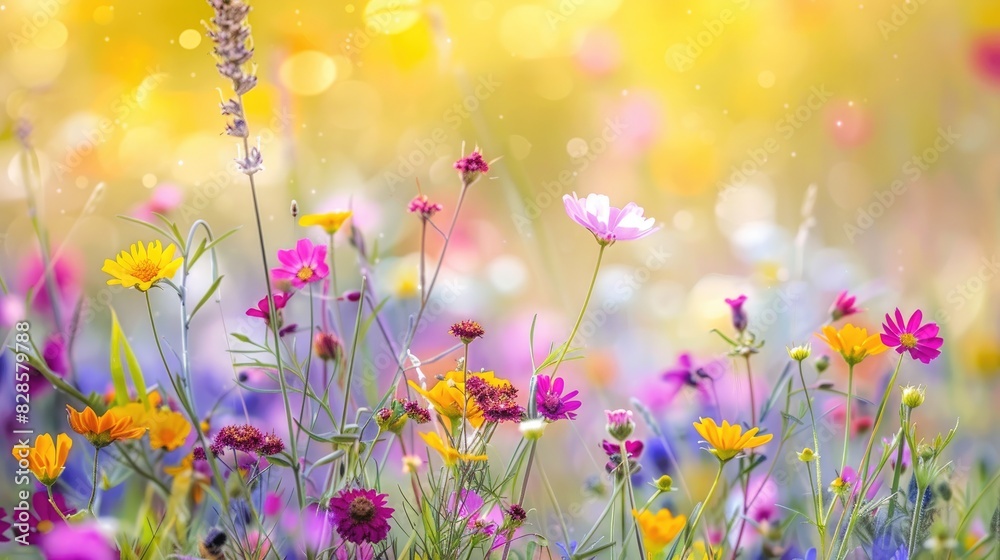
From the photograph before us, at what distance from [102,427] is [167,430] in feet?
0.12

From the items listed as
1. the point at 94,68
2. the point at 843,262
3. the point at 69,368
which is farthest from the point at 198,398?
the point at 843,262

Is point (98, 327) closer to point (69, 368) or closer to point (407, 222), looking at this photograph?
point (69, 368)

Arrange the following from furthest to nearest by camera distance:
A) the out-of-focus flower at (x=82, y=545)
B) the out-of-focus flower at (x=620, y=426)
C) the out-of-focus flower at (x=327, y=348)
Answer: the out-of-focus flower at (x=327, y=348), the out-of-focus flower at (x=620, y=426), the out-of-focus flower at (x=82, y=545)

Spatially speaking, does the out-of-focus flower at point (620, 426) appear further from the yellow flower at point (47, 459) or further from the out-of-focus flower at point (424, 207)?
the yellow flower at point (47, 459)

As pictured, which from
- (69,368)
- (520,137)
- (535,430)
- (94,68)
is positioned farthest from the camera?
(520,137)

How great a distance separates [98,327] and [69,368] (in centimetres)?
8

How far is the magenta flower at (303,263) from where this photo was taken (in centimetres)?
53

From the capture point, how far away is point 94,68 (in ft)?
2.59

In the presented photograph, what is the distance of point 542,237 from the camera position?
32.8 inches

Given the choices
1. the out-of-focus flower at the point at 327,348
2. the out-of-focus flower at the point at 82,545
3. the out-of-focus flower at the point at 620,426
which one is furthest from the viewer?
the out-of-focus flower at the point at 327,348

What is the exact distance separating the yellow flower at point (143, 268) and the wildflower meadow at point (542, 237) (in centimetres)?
7

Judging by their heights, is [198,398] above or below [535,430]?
above

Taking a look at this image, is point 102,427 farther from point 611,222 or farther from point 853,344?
point 853,344

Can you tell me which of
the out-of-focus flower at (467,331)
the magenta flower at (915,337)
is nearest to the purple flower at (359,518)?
the out-of-focus flower at (467,331)
